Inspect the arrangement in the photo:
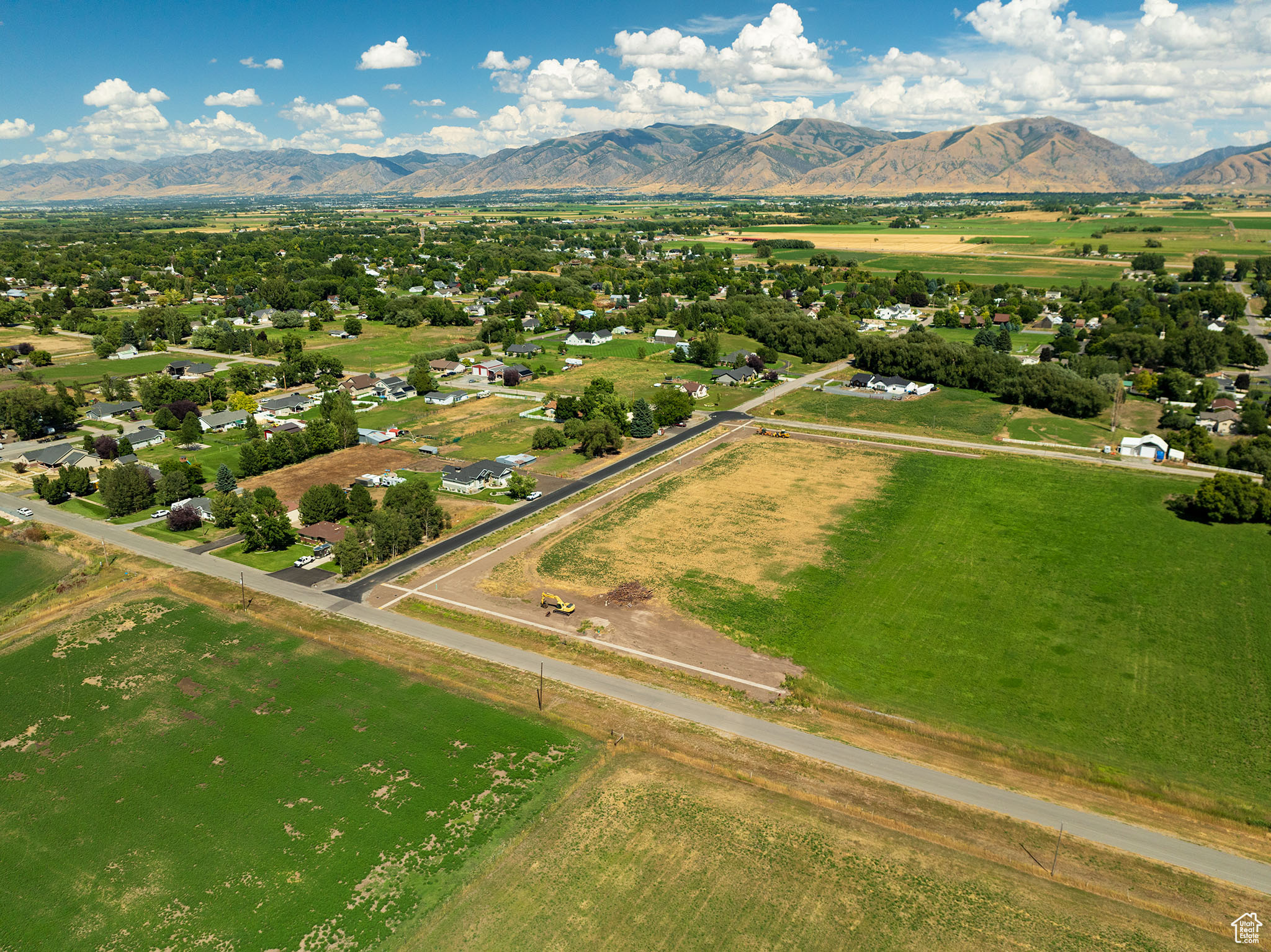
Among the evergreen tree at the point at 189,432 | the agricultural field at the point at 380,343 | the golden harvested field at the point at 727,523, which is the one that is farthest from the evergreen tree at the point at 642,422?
the agricultural field at the point at 380,343

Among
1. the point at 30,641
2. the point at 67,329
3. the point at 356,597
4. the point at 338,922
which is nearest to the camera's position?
the point at 338,922

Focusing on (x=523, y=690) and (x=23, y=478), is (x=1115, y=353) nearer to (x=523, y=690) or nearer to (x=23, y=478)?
(x=523, y=690)

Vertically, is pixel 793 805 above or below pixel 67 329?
below

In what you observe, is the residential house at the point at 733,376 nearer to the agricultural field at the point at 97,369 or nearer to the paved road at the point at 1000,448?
the paved road at the point at 1000,448

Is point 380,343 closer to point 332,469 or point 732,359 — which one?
point 732,359

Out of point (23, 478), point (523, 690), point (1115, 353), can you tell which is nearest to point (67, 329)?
point (23, 478)

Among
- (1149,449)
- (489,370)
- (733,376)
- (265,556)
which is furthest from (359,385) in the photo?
(1149,449)
